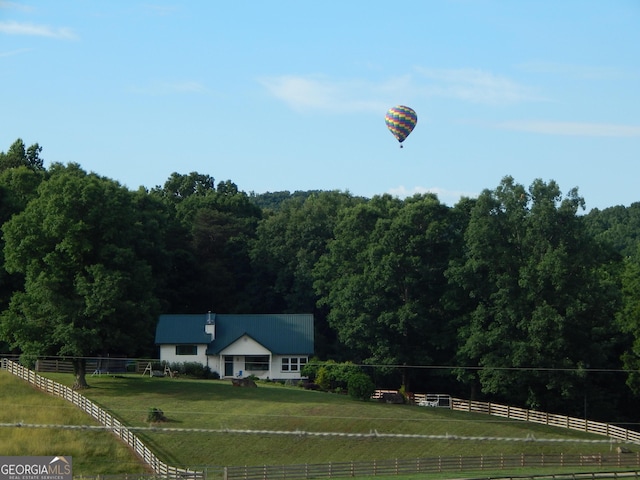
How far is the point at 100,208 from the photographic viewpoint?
222 feet

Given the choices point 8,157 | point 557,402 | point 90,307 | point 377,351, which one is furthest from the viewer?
point 8,157

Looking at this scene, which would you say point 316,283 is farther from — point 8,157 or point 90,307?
point 8,157

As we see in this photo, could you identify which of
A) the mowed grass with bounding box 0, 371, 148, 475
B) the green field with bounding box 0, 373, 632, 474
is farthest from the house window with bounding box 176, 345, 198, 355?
the mowed grass with bounding box 0, 371, 148, 475

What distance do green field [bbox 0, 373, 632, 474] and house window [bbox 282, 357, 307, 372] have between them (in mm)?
8742

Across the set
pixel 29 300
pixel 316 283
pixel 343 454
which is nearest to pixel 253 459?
pixel 343 454

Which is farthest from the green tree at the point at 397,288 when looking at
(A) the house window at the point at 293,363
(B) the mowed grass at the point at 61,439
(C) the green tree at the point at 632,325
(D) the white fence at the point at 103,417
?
(B) the mowed grass at the point at 61,439

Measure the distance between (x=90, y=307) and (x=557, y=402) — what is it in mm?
30197

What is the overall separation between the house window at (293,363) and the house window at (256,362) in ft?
4.24

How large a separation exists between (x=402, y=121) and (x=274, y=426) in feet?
110

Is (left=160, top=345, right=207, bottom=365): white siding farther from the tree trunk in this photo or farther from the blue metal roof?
the tree trunk

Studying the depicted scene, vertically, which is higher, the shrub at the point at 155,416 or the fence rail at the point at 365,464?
the shrub at the point at 155,416

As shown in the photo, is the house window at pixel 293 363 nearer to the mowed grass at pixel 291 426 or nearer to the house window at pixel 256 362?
the house window at pixel 256 362

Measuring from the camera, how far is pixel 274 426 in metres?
58.5

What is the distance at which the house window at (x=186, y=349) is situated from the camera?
78.8 meters
